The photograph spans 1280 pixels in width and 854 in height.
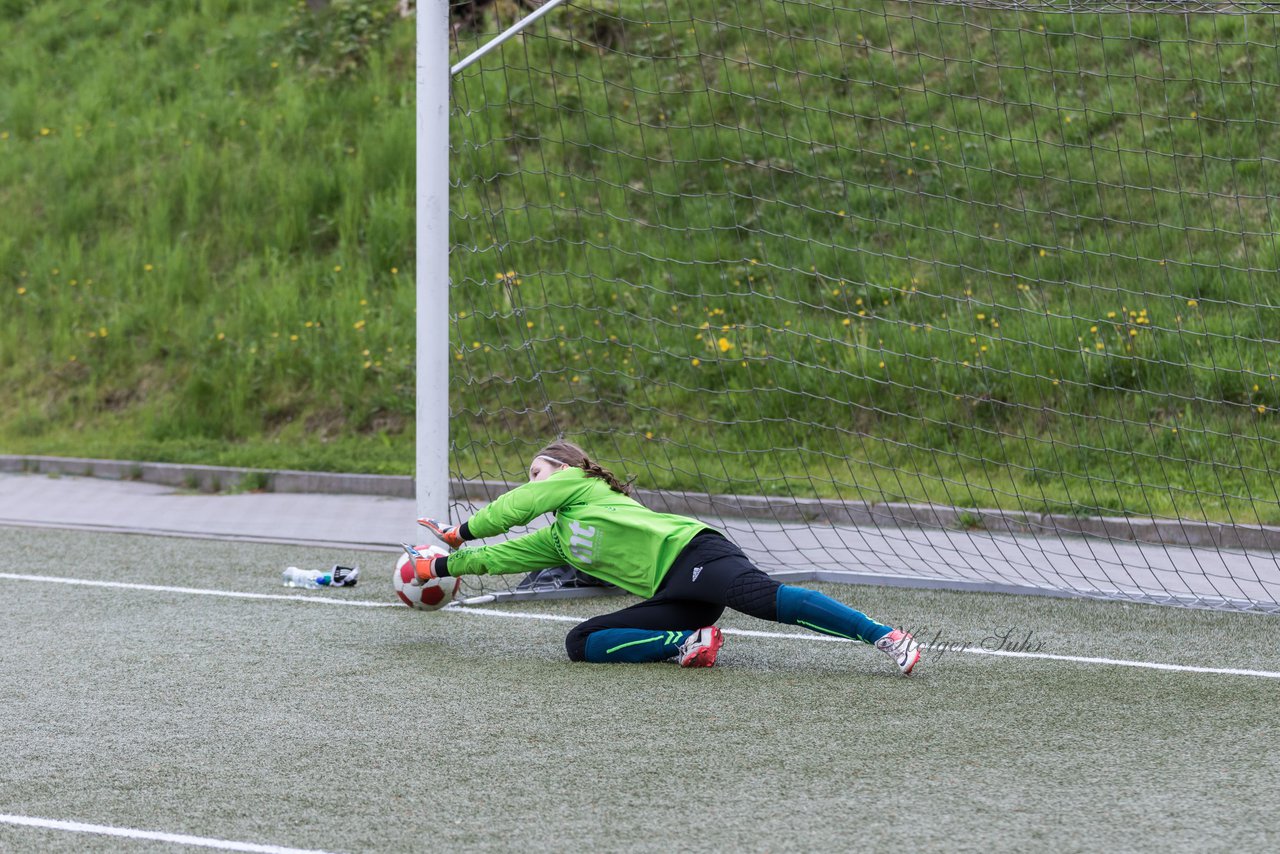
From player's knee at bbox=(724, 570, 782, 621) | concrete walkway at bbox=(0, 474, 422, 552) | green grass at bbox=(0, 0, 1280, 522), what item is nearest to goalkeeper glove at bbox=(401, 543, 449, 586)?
player's knee at bbox=(724, 570, 782, 621)

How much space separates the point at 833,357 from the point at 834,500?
1.59 meters

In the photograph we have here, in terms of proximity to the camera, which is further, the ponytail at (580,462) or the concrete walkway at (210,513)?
the concrete walkway at (210,513)

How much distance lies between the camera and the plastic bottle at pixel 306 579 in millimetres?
7086

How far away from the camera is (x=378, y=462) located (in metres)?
10.9

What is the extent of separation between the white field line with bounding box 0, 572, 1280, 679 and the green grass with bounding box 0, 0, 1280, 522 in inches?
63.9

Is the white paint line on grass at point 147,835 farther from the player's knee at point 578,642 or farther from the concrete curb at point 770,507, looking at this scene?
the concrete curb at point 770,507

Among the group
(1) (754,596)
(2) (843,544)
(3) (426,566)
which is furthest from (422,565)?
(2) (843,544)

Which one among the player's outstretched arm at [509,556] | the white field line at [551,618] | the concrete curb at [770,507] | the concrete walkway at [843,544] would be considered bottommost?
the white field line at [551,618]

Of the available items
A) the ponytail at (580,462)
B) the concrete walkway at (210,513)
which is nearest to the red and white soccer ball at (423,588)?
the ponytail at (580,462)

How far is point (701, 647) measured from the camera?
17.9ft

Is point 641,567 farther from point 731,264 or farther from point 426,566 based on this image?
point 731,264

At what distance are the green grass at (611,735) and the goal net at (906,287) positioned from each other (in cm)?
193

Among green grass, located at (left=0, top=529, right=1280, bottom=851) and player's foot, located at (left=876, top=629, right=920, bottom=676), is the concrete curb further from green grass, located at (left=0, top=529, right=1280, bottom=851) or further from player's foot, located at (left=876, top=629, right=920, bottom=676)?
player's foot, located at (left=876, top=629, right=920, bottom=676)

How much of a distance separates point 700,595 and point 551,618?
1384 millimetres
